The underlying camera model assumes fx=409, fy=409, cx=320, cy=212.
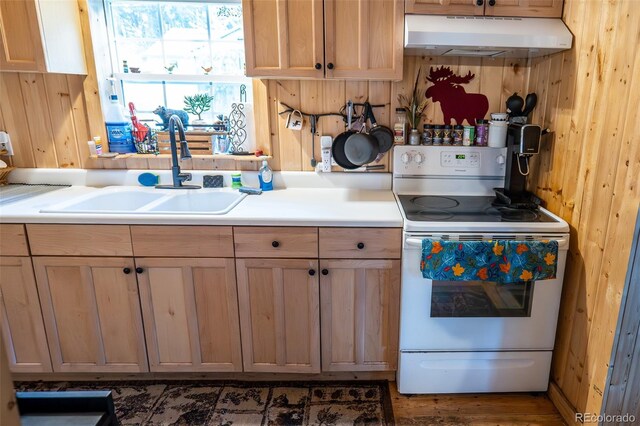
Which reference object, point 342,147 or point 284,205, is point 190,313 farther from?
point 342,147

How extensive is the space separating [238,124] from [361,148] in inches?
28.5

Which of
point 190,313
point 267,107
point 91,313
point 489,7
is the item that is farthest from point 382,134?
point 91,313

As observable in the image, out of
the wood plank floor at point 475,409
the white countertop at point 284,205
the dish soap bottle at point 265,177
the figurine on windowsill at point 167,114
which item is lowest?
the wood plank floor at point 475,409

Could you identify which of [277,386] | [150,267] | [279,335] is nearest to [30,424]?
[150,267]

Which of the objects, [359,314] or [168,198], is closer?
[359,314]

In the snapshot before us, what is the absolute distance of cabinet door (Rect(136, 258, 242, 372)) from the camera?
1.83 m

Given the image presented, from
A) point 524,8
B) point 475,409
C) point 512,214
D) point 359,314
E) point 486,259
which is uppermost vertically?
point 524,8

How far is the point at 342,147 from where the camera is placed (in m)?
2.21

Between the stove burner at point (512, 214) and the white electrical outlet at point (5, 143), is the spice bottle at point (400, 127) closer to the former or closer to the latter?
the stove burner at point (512, 214)

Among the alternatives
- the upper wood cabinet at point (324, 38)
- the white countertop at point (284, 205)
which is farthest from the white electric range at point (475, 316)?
the upper wood cabinet at point (324, 38)

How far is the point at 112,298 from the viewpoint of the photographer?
1.87 meters

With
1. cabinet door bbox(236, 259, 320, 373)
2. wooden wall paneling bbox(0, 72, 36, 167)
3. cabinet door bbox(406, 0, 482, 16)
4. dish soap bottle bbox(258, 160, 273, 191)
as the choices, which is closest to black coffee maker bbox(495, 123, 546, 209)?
cabinet door bbox(406, 0, 482, 16)

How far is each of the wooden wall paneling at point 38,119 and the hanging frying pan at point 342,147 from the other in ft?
5.23

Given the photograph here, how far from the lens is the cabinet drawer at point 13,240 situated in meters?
1.78
